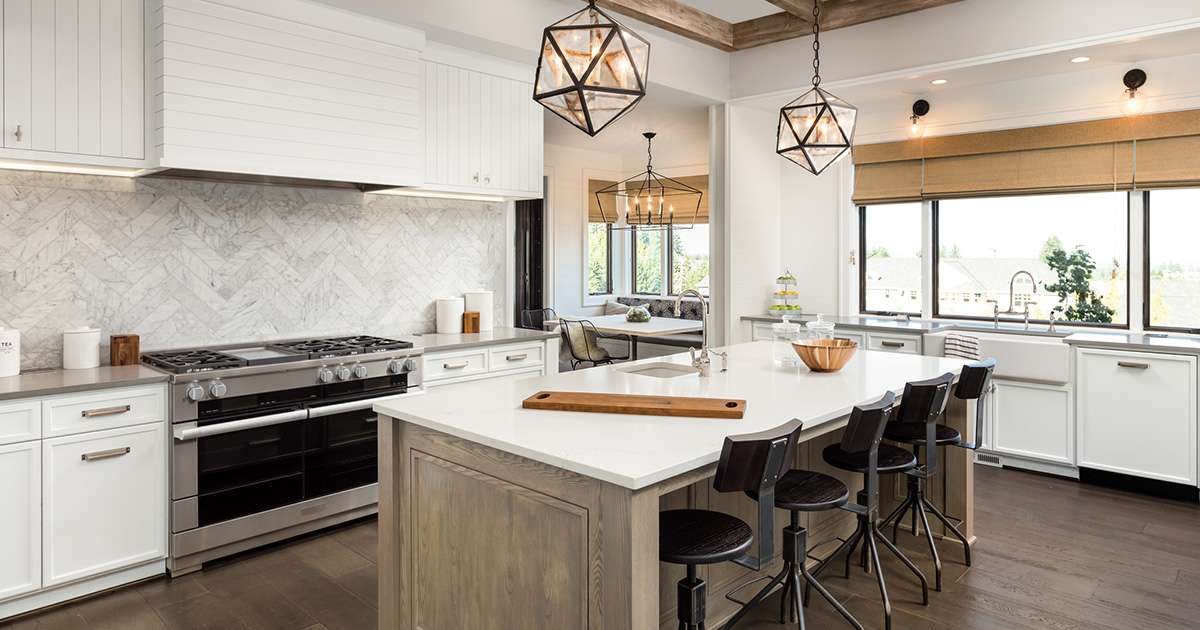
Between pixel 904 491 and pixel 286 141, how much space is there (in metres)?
3.69

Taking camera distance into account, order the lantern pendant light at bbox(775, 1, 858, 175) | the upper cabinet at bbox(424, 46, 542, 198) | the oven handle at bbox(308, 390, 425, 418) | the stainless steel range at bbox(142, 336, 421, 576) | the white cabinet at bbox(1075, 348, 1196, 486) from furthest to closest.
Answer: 1. the upper cabinet at bbox(424, 46, 542, 198)
2. the white cabinet at bbox(1075, 348, 1196, 486)
3. the oven handle at bbox(308, 390, 425, 418)
4. the lantern pendant light at bbox(775, 1, 858, 175)
5. the stainless steel range at bbox(142, 336, 421, 576)

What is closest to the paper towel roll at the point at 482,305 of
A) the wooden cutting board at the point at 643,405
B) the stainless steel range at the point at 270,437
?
the stainless steel range at the point at 270,437

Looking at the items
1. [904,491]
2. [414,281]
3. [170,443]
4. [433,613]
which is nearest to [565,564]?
[433,613]

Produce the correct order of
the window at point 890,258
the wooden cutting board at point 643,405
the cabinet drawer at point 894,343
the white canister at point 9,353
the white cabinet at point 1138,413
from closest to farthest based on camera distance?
the wooden cutting board at point 643,405
the white canister at point 9,353
the white cabinet at point 1138,413
the cabinet drawer at point 894,343
the window at point 890,258

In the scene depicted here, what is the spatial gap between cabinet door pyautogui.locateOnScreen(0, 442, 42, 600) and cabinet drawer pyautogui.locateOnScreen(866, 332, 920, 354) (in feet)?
16.6

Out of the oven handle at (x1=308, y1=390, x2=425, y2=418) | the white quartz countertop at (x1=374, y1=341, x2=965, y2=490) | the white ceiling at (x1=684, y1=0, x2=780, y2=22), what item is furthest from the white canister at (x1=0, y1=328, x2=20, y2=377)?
the white ceiling at (x1=684, y1=0, x2=780, y2=22)

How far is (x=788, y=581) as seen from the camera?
2.77 m

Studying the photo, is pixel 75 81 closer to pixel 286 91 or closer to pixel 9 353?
pixel 286 91

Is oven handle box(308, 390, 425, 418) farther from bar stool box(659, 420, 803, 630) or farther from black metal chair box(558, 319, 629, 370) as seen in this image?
black metal chair box(558, 319, 629, 370)

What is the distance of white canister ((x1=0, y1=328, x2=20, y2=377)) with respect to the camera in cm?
312

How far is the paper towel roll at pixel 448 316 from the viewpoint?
16.1ft

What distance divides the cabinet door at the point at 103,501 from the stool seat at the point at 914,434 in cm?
323

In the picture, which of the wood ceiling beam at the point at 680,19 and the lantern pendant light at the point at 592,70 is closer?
the lantern pendant light at the point at 592,70

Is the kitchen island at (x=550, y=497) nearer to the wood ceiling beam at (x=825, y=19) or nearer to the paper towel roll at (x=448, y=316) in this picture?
the paper towel roll at (x=448, y=316)
